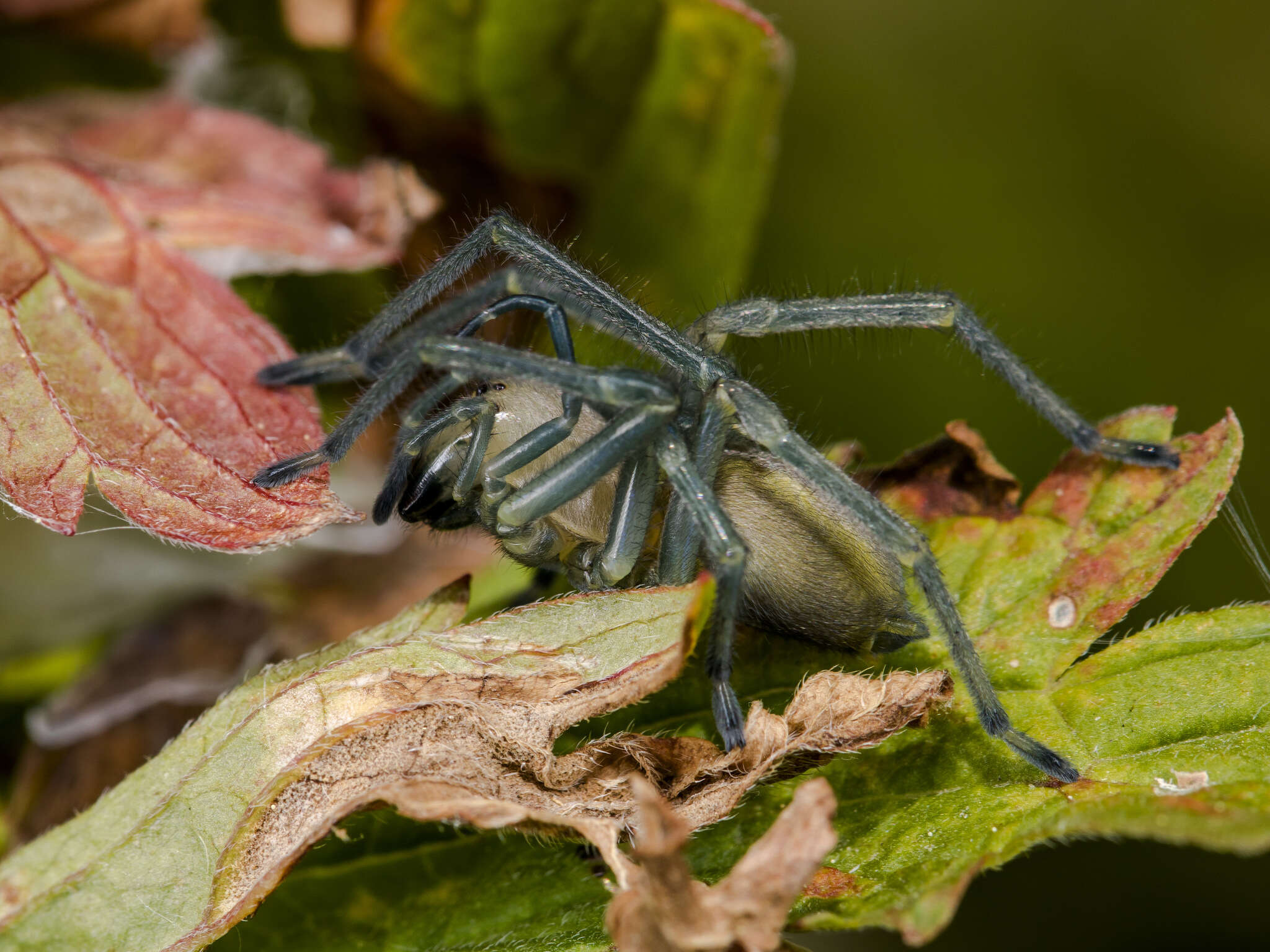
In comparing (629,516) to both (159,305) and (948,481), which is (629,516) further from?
(159,305)

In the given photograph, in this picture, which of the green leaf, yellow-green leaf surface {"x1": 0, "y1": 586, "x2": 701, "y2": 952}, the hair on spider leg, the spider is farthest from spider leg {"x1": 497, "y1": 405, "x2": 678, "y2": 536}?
the hair on spider leg

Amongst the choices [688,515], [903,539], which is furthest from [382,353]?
[903,539]

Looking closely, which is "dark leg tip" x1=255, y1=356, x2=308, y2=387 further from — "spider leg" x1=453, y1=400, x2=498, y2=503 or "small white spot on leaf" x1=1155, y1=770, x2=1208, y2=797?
"small white spot on leaf" x1=1155, y1=770, x2=1208, y2=797

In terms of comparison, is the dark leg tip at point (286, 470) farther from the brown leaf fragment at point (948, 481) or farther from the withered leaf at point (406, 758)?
the brown leaf fragment at point (948, 481)

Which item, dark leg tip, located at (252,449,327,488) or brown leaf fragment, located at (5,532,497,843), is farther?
brown leaf fragment, located at (5,532,497,843)

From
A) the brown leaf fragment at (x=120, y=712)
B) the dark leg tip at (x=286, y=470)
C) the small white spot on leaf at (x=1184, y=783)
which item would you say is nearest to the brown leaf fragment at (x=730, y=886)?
the small white spot on leaf at (x=1184, y=783)

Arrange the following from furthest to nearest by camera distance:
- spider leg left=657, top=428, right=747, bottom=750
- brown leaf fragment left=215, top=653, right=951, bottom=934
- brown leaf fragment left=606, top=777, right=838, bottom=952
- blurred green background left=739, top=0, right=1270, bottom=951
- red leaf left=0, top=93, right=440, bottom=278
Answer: blurred green background left=739, top=0, right=1270, bottom=951 → red leaf left=0, top=93, right=440, bottom=278 → spider leg left=657, top=428, right=747, bottom=750 → brown leaf fragment left=215, top=653, right=951, bottom=934 → brown leaf fragment left=606, top=777, right=838, bottom=952

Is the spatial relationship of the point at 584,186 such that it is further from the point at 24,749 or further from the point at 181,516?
the point at 24,749

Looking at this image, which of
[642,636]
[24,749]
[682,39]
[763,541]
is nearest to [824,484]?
[763,541]
